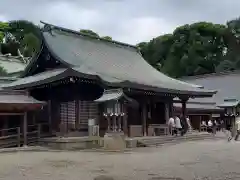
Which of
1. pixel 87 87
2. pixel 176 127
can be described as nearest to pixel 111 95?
pixel 87 87

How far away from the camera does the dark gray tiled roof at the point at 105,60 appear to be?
2153cm

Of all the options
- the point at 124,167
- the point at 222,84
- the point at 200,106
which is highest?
the point at 222,84

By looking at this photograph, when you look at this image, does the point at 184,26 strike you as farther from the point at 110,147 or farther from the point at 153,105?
the point at 110,147

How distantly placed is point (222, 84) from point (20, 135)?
31.3m

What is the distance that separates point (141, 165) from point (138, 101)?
1050 centimetres

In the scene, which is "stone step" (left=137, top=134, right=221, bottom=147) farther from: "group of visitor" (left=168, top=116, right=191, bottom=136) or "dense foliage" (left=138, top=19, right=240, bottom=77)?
"dense foliage" (left=138, top=19, right=240, bottom=77)

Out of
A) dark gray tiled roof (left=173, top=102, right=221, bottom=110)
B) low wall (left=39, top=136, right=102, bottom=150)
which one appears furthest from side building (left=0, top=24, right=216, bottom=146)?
dark gray tiled roof (left=173, top=102, right=221, bottom=110)

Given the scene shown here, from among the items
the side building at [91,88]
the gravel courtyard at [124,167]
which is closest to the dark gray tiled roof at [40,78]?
the side building at [91,88]

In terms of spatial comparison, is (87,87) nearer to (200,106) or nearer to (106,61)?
(106,61)

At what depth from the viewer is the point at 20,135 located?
61.7 ft

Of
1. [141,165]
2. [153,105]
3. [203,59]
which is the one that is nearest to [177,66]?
[203,59]

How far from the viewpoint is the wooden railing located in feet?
59.4

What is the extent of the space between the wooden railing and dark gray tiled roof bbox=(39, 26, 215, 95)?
408 centimetres

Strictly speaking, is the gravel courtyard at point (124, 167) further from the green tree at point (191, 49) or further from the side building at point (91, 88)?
the green tree at point (191, 49)
